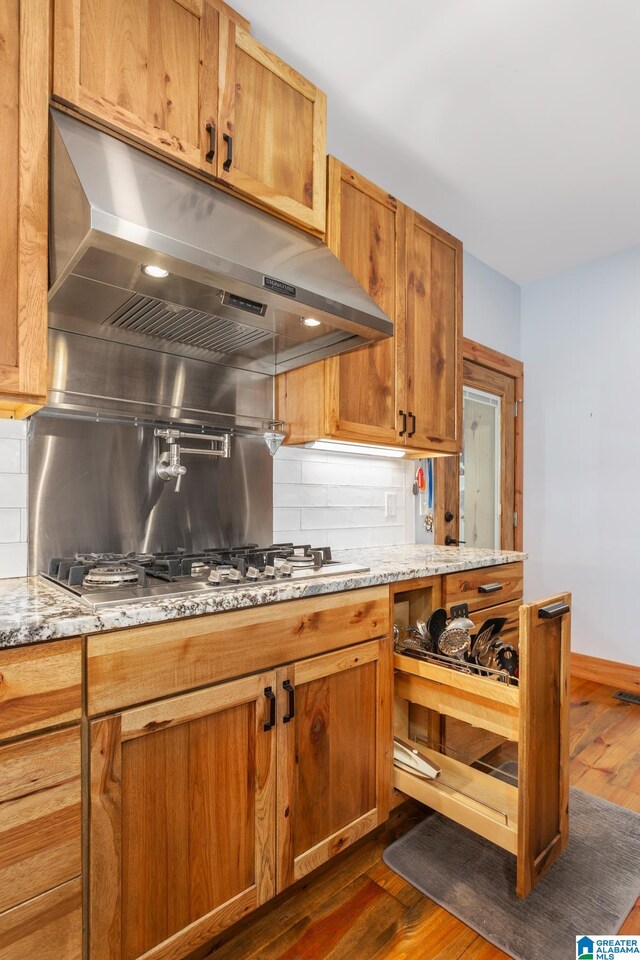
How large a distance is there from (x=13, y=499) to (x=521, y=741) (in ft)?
5.05

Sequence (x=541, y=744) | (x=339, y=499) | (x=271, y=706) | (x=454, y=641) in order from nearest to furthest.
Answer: (x=271, y=706) < (x=541, y=744) < (x=454, y=641) < (x=339, y=499)

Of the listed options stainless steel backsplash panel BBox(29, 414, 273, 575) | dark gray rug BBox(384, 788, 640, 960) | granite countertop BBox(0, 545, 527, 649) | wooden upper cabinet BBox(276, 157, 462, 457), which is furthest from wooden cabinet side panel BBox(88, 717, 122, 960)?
wooden upper cabinet BBox(276, 157, 462, 457)

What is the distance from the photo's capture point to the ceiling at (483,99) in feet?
5.47

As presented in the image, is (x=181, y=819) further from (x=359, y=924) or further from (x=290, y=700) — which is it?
(x=359, y=924)

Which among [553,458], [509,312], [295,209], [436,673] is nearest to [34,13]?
[295,209]

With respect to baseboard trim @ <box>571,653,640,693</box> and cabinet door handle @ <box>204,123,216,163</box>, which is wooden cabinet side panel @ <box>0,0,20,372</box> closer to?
cabinet door handle @ <box>204,123,216,163</box>

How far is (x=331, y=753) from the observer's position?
1.49m

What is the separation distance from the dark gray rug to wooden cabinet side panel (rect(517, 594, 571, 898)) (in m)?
0.07

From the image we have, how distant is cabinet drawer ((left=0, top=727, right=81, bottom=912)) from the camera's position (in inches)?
36.3

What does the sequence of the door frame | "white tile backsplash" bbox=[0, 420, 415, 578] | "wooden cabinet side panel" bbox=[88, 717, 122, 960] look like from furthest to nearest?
the door frame < "white tile backsplash" bbox=[0, 420, 415, 578] < "wooden cabinet side panel" bbox=[88, 717, 122, 960]

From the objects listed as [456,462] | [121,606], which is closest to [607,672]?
[456,462]

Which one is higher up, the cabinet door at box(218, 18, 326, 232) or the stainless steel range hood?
the cabinet door at box(218, 18, 326, 232)

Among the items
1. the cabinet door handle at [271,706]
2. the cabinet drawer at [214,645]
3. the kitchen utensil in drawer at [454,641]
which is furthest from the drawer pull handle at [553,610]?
the cabinet door handle at [271,706]

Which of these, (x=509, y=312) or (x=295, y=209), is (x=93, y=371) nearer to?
(x=295, y=209)
